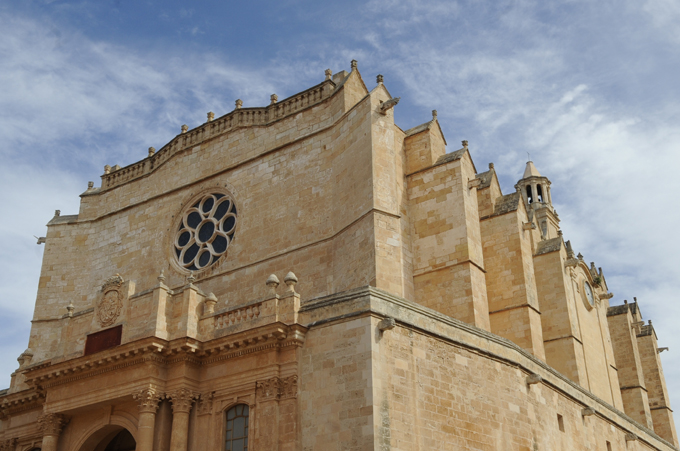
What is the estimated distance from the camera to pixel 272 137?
21125 millimetres

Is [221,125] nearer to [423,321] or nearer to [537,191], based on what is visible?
[423,321]

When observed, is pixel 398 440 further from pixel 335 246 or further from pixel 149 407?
pixel 335 246

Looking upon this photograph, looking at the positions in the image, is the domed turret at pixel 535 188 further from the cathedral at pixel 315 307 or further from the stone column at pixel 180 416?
the stone column at pixel 180 416

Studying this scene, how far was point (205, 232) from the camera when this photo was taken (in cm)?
2158

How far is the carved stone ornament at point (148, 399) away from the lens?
14.4 m

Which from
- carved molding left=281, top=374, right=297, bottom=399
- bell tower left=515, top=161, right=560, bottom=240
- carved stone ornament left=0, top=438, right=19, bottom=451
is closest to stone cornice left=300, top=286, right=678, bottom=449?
carved molding left=281, top=374, right=297, bottom=399

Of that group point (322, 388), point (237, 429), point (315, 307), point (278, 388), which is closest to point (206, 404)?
point (237, 429)

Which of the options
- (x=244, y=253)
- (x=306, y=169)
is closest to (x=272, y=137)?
(x=306, y=169)

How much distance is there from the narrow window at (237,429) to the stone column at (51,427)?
4.31m

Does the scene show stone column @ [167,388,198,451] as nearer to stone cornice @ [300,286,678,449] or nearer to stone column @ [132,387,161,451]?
stone column @ [132,387,161,451]

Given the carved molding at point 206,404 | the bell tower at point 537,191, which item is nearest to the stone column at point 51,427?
the carved molding at point 206,404

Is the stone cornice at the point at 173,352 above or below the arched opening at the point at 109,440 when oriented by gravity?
above

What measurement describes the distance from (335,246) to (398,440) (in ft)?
22.3

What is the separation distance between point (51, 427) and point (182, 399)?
3.66 m
